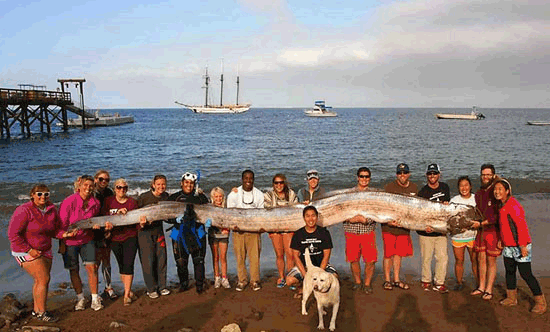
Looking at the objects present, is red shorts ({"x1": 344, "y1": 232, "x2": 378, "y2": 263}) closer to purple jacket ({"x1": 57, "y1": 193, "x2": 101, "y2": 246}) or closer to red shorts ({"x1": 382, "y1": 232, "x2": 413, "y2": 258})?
red shorts ({"x1": 382, "y1": 232, "x2": 413, "y2": 258})

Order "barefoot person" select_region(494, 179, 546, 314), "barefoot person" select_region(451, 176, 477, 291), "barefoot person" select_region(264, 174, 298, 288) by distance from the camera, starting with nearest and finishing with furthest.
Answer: "barefoot person" select_region(494, 179, 546, 314)
"barefoot person" select_region(451, 176, 477, 291)
"barefoot person" select_region(264, 174, 298, 288)

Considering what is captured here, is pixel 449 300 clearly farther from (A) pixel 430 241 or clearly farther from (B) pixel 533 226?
(B) pixel 533 226

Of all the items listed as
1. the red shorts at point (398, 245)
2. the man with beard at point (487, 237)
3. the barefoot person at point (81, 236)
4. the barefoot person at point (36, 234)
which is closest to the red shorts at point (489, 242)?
the man with beard at point (487, 237)

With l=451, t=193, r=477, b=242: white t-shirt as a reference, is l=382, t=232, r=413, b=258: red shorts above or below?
below

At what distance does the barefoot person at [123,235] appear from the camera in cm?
631

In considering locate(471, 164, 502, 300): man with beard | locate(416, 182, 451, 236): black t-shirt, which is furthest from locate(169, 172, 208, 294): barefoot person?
locate(471, 164, 502, 300): man with beard

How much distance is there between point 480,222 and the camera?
6.20 meters

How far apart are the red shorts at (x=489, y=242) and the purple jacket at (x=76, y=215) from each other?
18.7ft

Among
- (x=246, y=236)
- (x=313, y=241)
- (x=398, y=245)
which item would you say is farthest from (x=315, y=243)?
(x=398, y=245)

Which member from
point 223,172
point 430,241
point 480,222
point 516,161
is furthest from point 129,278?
point 516,161

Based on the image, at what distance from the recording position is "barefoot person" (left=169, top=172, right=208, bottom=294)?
6.43m

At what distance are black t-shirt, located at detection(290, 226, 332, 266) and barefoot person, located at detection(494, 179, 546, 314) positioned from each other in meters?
2.38

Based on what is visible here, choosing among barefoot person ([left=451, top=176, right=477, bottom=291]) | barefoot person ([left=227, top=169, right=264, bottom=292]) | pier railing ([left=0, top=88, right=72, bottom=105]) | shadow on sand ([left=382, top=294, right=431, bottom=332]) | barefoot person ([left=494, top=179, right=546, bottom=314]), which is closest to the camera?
shadow on sand ([left=382, top=294, right=431, bottom=332])

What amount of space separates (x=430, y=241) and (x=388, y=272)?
83 cm
